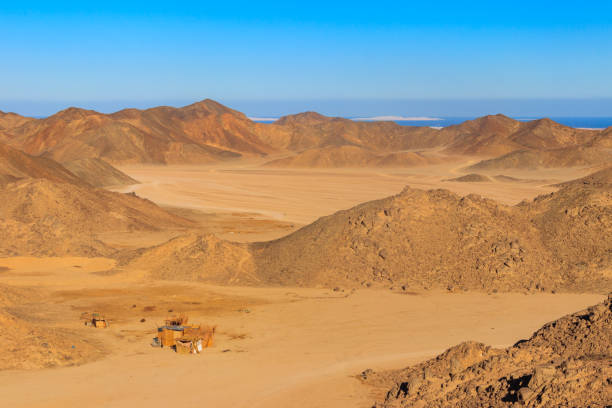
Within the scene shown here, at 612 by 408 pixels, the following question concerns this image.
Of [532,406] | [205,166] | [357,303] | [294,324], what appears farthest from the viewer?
[205,166]

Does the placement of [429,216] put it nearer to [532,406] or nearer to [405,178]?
[532,406]

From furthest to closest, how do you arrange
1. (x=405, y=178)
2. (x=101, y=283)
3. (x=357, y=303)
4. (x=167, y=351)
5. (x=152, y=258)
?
1. (x=405, y=178)
2. (x=152, y=258)
3. (x=101, y=283)
4. (x=357, y=303)
5. (x=167, y=351)

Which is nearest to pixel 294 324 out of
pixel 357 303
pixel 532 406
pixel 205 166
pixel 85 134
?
pixel 357 303

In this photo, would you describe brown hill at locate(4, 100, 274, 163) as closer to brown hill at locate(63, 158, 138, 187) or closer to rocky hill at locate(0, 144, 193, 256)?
brown hill at locate(63, 158, 138, 187)

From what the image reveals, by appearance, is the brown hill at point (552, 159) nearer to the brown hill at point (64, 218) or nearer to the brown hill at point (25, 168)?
the brown hill at point (25, 168)

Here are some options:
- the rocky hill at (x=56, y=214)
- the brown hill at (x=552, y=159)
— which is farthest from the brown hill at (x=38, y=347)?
the brown hill at (x=552, y=159)

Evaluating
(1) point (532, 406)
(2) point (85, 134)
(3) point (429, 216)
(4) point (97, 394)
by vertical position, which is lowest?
(4) point (97, 394)

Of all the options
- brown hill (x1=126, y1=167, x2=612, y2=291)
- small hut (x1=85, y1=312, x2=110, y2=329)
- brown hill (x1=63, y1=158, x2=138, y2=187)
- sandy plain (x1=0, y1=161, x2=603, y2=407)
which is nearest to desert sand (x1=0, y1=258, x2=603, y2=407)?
sandy plain (x1=0, y1=161, x2=603, y2=407)

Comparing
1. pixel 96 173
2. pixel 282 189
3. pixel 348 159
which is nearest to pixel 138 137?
pixel 348 159
